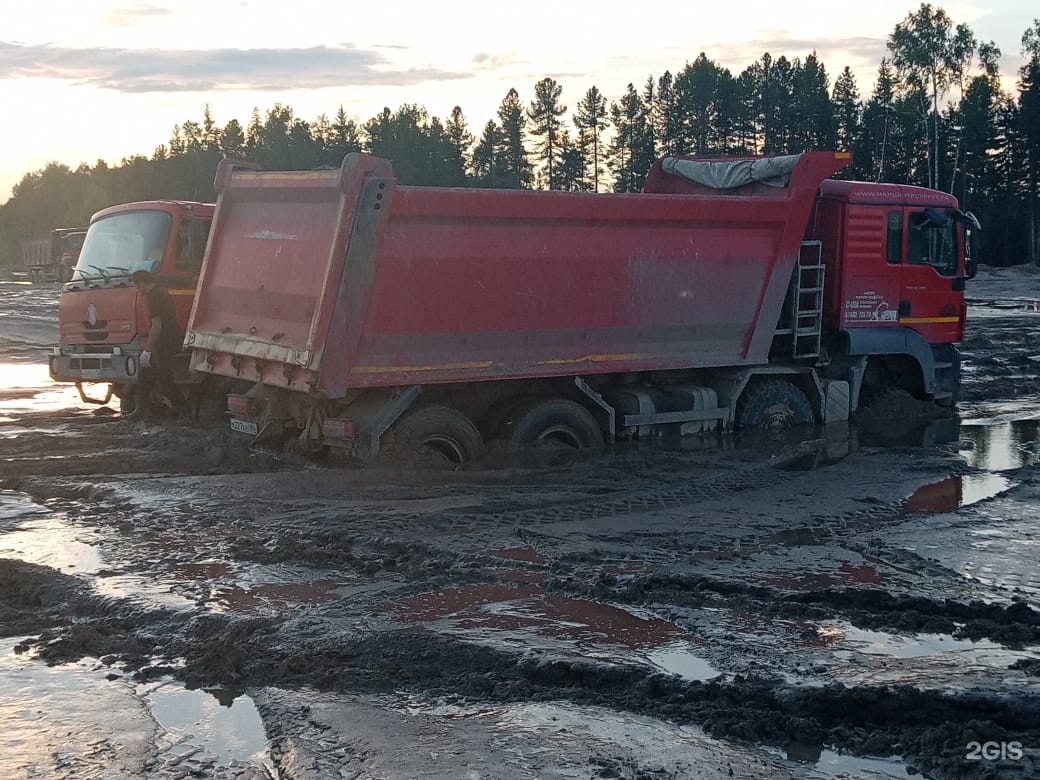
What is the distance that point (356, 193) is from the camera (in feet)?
29.2

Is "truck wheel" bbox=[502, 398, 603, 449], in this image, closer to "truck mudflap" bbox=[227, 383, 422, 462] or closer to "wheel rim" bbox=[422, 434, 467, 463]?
"wheel rim" bbox=[422, 434, 467, 463]

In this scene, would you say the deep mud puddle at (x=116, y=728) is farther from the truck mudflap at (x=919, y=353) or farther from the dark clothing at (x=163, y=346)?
the truck mudflap at (x=919, y=353)

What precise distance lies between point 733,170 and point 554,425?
3.87 meters

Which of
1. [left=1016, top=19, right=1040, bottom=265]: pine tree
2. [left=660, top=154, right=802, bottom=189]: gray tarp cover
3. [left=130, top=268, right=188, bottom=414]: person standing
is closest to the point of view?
[left=660, top=154, right=802, bottom=189]: gray tarp cover

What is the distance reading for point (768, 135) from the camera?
73500mm

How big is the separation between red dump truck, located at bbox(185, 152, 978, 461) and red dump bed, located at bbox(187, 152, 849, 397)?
19 mm

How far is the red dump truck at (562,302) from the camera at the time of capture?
9250 millimetres

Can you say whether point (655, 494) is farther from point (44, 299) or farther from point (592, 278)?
point (44, 299)

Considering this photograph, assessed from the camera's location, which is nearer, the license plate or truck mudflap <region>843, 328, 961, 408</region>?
the license plate

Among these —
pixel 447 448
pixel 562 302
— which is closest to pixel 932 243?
pixel 562 302

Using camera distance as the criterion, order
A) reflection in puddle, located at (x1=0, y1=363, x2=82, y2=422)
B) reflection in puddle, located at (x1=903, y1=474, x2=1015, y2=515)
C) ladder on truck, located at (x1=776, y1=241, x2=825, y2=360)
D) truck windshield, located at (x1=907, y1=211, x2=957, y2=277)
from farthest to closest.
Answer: reflection in puddle, located at (x1=0, y1=363, x2=82, y2=422)
truck windshield, located at (x1=907, y1=211, x2=957, y2=277)
ladder on truck, located at (x1=776, y1=241, x2=825, y2=360)
reflection in puddle, located at (x1=903, y1=474, x2=1015, y2=515)

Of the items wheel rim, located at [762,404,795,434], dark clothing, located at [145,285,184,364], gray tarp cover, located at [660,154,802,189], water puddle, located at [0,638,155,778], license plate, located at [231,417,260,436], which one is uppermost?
gray tarp cover, located at [660,154,802,189]

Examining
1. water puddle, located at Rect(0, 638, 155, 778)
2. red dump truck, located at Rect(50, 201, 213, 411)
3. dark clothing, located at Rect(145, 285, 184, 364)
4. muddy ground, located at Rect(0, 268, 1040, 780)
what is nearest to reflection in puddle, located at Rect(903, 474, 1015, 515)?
muddy ground, located at Rect(0, 268, 1040, 780)

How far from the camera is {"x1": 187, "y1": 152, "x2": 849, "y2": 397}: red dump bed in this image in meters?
9.07
